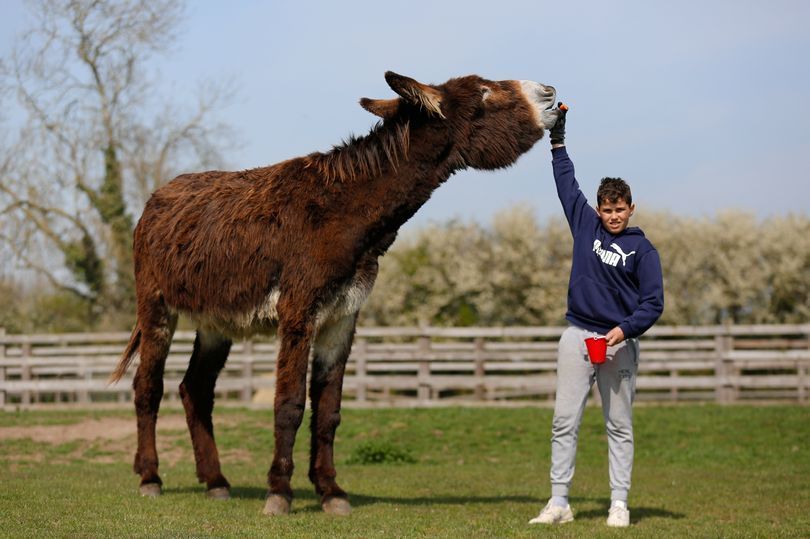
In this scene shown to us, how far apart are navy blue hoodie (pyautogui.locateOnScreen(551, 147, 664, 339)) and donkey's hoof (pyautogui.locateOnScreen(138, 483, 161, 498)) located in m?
3.85

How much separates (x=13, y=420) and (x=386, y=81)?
14540 mm

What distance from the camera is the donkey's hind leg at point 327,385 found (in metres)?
7.62

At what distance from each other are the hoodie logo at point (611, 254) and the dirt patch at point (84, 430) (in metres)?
11.7

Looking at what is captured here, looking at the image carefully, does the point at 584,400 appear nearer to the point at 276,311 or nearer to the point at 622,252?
the point at 622,252

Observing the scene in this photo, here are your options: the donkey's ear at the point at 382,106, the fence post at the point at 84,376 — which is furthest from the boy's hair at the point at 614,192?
the fence post at the point at 84,376

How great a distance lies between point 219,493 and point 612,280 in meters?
3.76

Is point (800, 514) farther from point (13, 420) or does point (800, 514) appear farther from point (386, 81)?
point (13, 420)

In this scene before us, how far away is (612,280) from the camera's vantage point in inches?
264

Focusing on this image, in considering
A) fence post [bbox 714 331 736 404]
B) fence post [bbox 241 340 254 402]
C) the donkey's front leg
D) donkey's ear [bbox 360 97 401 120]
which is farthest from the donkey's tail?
fence post [bbox 714 331 736 404]

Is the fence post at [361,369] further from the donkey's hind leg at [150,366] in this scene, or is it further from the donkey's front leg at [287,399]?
the donkey's front leg at [287,399]

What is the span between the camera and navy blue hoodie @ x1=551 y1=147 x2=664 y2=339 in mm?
6605

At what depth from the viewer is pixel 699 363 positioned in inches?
842

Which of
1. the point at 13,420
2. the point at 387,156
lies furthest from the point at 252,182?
the point at 13,420

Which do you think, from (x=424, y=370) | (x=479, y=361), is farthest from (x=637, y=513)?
(x=479, y=361)
